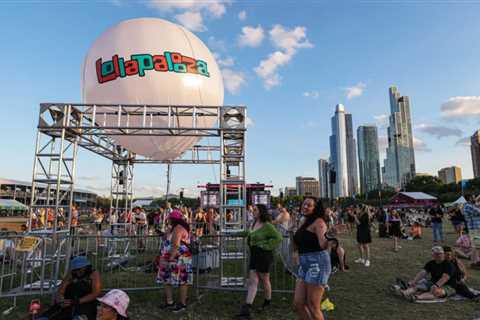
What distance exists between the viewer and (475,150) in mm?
96875

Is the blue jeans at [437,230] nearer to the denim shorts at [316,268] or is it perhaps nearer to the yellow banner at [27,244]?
the denim shorts at [316,268]

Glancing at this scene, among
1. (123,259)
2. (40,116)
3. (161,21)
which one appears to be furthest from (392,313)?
(161,21)

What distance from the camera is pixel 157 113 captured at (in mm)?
8555

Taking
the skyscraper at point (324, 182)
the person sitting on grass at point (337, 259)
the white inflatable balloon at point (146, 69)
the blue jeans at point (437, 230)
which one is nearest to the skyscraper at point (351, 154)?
the skyscraper at point (324, 182)

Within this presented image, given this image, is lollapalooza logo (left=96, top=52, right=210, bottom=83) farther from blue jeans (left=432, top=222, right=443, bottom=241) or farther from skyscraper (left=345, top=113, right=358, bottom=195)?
skyscraper (left=345, top=113, right=358, bottom=195)

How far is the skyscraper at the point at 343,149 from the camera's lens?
15268 centimetres

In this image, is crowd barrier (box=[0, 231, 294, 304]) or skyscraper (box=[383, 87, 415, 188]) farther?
skyscraper (box=[383, 87, 415, 188])

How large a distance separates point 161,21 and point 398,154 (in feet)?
435

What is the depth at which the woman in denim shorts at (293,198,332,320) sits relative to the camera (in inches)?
144

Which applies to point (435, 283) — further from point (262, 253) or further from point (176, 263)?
point (176, 263)

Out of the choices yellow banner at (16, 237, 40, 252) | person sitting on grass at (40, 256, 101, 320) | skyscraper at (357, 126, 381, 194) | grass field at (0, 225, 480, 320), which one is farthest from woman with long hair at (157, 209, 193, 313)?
skyscraper at (357, 126, 381, 194)

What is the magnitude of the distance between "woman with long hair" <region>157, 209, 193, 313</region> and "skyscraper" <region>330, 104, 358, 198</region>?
15089 cm

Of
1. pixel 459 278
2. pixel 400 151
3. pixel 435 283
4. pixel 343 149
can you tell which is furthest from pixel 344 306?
pixel 343 149

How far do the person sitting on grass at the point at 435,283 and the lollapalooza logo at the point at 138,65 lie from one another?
766cm
